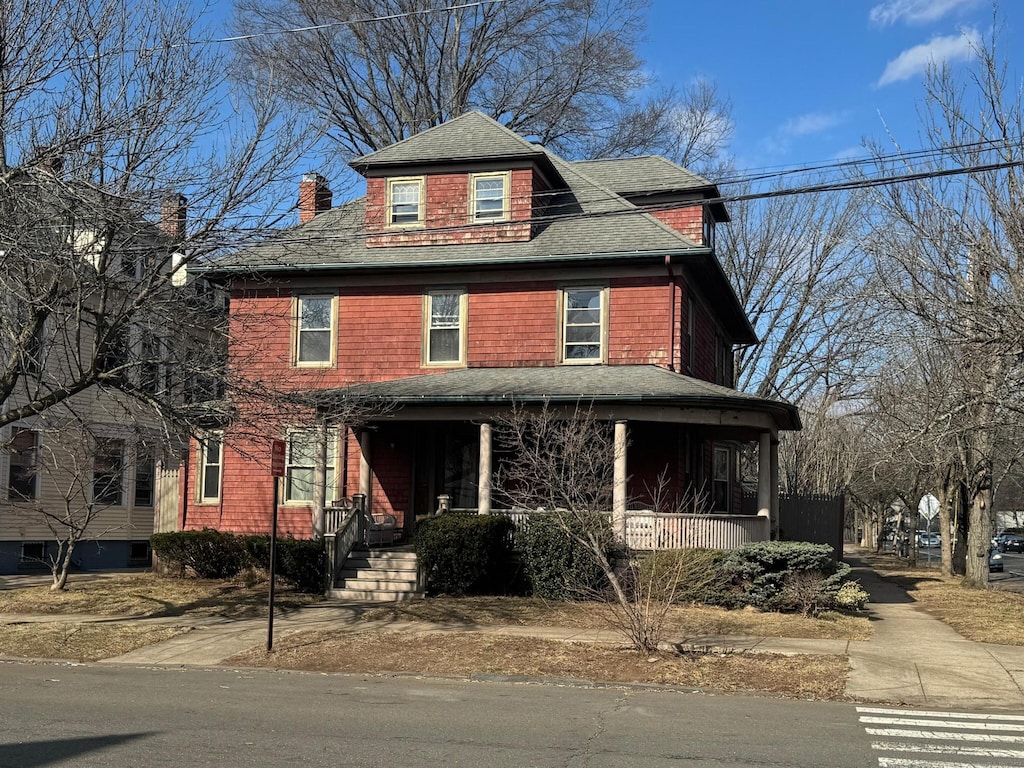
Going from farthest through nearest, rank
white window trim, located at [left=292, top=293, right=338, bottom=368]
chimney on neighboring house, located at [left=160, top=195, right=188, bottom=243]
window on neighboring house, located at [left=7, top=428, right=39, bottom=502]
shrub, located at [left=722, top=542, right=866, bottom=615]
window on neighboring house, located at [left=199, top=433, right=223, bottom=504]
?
window on neighboring house, located at [left=7, top=428, right=39, bottom=502] → window on neighboring house, located at [left=199, top=433, right=223, bottom=504] → white window trim, located at [left=292, top=293, right=338, bottom=368] → shrub, located at [left=722, top=542, right=866, bottom=615] → chimney on neighboring house, located at [left=160, top=195, right=188, bottom=243]

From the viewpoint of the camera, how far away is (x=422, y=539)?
18156 mm

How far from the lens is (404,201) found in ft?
76.6

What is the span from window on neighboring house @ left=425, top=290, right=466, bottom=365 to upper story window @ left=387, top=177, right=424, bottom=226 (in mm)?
1947

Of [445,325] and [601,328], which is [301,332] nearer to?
[445,325]

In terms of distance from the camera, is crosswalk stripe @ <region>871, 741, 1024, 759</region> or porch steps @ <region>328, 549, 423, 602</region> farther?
porch steps @ <region>328, 549, 423, 602</region>

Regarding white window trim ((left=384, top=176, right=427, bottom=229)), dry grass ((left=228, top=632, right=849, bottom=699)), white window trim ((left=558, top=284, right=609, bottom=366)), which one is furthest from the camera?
white window trim ((left=384, top=176, right=427, bottom=229))

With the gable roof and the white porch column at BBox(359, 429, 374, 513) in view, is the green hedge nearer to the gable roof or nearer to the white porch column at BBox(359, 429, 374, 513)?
the white porch column at BBox(359, 429, 374, 513)

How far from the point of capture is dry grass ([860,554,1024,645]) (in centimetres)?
1552

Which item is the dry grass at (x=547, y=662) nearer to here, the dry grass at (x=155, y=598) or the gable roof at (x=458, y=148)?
the dry grass at (x=155, y=598)

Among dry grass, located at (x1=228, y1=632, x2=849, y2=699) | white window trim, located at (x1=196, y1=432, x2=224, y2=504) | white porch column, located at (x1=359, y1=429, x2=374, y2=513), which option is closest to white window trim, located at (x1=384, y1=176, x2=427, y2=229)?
white porch column, located at (x1=359, y1=429, x2=374, y2=513)

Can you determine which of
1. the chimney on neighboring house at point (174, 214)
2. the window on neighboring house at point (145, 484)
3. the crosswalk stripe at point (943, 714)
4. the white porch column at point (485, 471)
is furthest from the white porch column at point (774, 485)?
the window on neighboring house at point (145, 484)

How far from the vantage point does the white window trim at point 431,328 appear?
22.3 m

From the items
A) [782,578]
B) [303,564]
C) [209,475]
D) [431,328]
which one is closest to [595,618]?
[782,578]

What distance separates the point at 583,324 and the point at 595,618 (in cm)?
762
